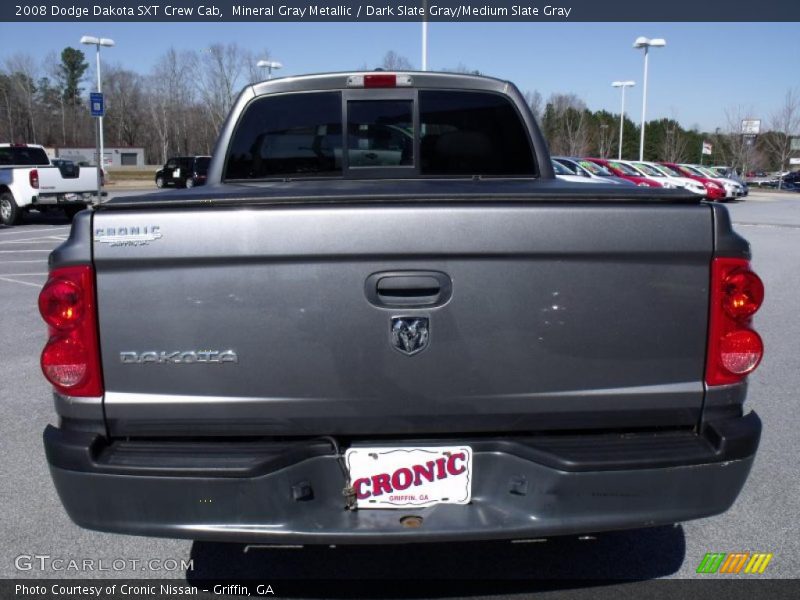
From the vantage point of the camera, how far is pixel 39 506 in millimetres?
3947

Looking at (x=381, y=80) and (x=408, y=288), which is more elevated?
(x=381, y=80)

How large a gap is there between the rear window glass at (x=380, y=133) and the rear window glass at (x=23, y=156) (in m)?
18.8

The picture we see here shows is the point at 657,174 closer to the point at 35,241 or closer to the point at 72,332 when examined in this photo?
the point at 35,241

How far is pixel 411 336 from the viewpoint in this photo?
2.46 m

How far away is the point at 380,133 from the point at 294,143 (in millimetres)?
466

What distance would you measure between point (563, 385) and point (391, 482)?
0.60 metres

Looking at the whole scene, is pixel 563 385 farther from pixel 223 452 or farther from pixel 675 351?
pixel 223 452

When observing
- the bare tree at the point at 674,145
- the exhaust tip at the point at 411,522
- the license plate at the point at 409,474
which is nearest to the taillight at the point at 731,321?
the license plate at the point at 409,474

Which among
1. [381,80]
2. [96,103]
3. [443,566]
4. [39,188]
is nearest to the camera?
[443,566]

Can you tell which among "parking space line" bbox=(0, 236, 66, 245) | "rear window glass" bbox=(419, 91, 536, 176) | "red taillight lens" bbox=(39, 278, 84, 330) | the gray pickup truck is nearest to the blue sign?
"parking space line" bbox=(0, 236, 66, 245)

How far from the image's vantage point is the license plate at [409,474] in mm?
2518

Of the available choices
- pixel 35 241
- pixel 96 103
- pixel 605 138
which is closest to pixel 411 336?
pixel 35 241
